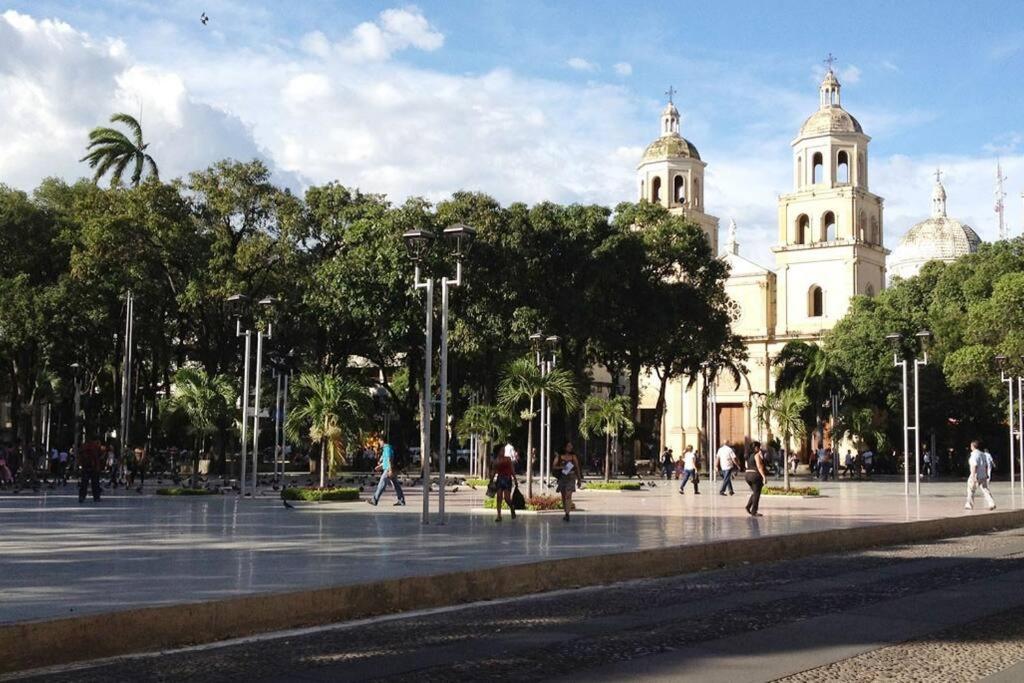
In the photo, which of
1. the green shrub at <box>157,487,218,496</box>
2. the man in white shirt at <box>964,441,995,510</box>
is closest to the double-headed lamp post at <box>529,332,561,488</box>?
the green shrub at <box>157,487,218,496</box>

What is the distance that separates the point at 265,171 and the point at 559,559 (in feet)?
108

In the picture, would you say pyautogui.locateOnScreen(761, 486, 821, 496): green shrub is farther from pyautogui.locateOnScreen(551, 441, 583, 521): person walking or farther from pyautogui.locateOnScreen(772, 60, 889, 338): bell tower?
pyautogui.locateOnScreen(772, 60, 889, 338): bell tower

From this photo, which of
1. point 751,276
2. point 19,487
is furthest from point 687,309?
point 751,276

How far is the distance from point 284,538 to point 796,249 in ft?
205

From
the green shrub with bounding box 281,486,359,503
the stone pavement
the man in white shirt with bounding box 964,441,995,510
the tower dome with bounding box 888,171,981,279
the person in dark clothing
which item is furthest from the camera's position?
the tower dome with bounding box 888,171,981,279

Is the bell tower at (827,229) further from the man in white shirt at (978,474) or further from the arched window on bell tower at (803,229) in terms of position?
the man in white shirt at (978,474)

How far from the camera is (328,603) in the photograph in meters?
10.5

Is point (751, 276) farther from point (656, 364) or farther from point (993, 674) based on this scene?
point (993, 674)

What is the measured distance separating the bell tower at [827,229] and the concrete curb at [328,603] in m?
58.3

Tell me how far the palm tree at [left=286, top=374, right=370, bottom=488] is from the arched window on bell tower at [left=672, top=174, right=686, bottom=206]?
49.4 m

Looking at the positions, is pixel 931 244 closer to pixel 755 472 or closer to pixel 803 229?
pixel 803 229

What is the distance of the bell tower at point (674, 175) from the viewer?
74.2 meters

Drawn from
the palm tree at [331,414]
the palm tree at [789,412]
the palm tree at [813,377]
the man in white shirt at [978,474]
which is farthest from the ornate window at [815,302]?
the palm tree at [331,414]

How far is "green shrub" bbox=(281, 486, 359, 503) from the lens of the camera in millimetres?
27000
